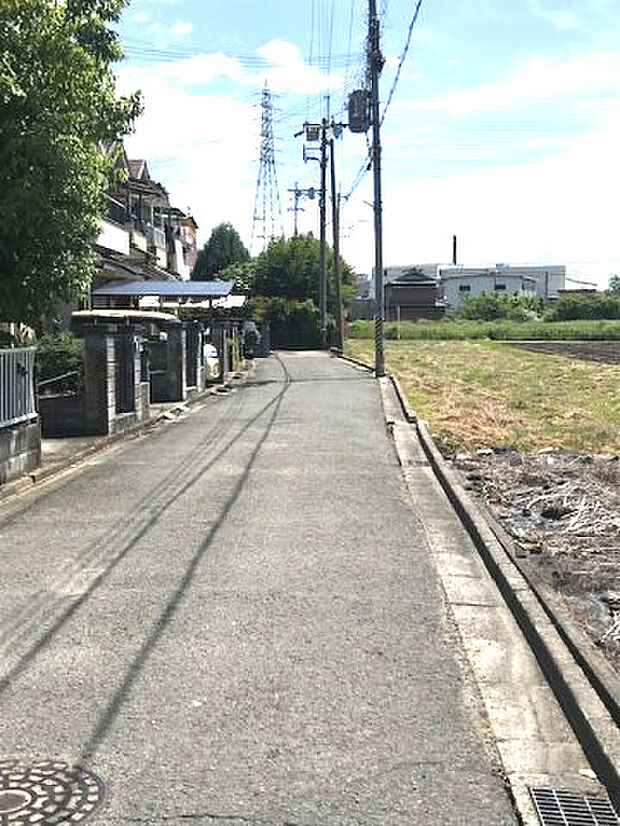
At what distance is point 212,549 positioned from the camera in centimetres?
786

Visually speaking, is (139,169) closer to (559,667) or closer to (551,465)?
(551,465)

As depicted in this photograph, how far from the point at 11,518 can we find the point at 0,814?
5.97 m

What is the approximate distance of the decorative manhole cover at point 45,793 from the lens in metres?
3.55

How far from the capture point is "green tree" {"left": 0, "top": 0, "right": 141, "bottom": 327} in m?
9.70

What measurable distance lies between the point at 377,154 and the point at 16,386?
20262 millimetres

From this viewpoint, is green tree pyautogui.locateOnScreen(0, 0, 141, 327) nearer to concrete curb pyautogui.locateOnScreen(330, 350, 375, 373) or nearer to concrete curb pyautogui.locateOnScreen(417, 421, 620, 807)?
concrete curb pyautogui.locateOnScreen(417, 421, 620, 807)

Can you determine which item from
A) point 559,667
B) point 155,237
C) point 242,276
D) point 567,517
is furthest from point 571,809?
point 242,276

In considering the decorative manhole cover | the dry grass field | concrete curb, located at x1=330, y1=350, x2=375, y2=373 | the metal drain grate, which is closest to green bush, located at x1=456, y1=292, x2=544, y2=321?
concrete curb, located at x1=330, y1=350, x2=375, y2=373

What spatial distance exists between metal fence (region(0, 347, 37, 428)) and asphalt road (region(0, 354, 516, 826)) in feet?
3.28

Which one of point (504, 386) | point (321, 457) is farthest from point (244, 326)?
point (321, 457)

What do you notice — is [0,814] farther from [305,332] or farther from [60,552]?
[305,332]

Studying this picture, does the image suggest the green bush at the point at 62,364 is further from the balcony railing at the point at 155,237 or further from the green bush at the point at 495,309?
the green bush at the point at 495,309

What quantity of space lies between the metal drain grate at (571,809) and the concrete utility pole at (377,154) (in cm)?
2602

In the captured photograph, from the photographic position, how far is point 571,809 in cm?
373
